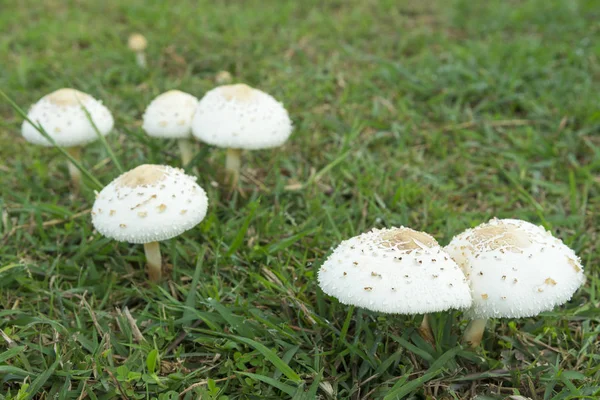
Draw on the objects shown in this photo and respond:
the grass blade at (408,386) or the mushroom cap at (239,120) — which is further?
the mushroom cap at (239,120)

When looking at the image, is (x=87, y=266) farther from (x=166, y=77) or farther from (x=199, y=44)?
(x=199, y=44)

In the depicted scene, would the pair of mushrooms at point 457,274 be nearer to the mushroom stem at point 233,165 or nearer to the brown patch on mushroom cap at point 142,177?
the brown patch on mushroom cap at point 142,177

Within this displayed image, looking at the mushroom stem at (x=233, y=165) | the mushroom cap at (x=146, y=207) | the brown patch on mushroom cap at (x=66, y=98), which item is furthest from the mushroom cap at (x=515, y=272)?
the brown patch on mushroom cap at (x=66, y=98)

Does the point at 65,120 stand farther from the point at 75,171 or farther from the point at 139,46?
the point at 139,46

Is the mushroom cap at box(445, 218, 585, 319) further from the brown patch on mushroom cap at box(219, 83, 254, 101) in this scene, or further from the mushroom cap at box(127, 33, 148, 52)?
the mushroom cap at box(127, 33, 148, 52)

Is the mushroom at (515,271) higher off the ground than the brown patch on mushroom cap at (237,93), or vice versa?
the brown patch on mushroom cap at (237,93)
